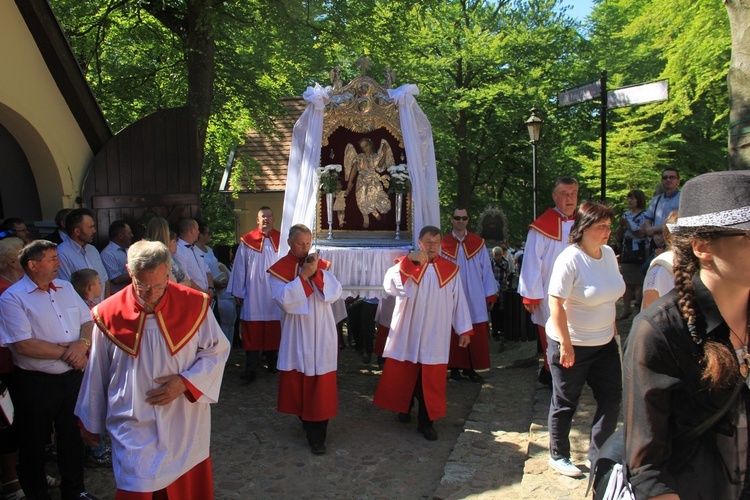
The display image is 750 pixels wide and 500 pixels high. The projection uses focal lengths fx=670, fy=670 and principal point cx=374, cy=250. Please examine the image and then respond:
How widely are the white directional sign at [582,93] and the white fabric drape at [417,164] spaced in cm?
230

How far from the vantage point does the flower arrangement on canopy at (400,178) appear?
8336 mm

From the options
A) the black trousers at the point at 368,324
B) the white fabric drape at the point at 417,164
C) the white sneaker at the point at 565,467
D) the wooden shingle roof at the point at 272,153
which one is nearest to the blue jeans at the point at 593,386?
the white sneaker at the point at 565,467

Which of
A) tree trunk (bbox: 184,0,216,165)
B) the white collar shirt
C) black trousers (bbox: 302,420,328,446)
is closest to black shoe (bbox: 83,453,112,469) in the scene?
the white collar shirt

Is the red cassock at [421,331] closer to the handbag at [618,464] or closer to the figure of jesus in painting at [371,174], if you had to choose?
the figure of jesus in painting at [371,174]

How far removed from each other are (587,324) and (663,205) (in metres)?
3.68

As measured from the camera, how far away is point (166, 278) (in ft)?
11.3

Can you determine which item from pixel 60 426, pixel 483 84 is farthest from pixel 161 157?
pixel 483 84

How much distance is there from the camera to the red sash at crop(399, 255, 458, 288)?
594cm

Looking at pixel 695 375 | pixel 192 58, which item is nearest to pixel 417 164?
pixel 192 58

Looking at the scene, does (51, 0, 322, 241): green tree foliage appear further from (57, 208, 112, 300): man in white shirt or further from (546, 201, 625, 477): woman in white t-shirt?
(546, 201, 625, 477): woman in white t-shirt

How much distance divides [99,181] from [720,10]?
10.7m

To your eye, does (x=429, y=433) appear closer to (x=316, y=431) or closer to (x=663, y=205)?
(x=316, y=431)

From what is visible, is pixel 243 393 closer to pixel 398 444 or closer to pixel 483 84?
pixel 398 444

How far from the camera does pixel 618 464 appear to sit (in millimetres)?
2127
